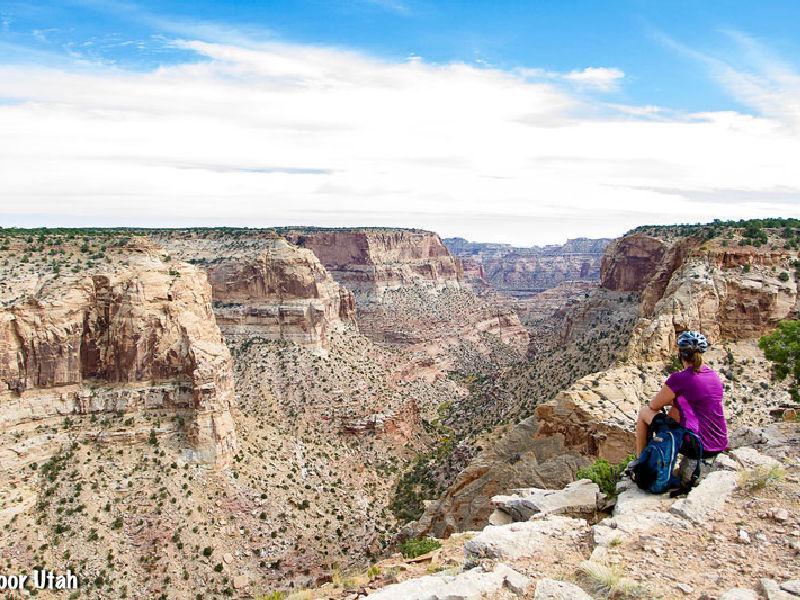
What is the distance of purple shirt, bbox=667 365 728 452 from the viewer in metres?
10.7

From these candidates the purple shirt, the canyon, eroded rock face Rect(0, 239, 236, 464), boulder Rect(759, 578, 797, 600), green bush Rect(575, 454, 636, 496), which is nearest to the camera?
boulder Rect(759, 578, 797, 600)

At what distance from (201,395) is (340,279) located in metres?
79.8

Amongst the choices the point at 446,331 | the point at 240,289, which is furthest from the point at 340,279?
the point at 240,289

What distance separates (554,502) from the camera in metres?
13.9

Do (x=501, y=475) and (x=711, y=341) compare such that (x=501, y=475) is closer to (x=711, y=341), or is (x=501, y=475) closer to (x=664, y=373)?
(x=664, y=373)

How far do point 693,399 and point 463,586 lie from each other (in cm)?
559

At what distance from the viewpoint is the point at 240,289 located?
71062 millimetres

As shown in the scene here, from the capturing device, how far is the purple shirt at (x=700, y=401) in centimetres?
1066

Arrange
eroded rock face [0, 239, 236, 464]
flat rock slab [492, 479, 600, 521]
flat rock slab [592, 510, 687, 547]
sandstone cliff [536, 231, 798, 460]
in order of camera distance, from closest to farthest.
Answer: flat rock slab [592, 510, 687, 547] → flat rock slab [492, 479, 600, 521] → sandstone cliff [536, 231, 798, 460] → eroded rock face [0, 239, 236, 464]

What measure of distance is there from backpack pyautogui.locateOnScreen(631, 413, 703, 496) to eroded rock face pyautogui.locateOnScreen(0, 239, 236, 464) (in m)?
34.9

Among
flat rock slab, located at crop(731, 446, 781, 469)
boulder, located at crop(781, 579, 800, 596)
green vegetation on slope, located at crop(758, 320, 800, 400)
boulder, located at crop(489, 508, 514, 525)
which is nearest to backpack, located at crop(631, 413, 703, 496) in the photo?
flat rock slab, located at crop(731, 446, 781, 469)

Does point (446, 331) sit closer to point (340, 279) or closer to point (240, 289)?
point (340, 279)

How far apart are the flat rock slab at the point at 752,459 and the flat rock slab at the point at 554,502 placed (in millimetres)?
3150

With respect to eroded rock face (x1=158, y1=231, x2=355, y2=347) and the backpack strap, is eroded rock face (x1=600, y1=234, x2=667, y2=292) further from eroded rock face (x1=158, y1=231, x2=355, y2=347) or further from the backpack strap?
the backpack strap
